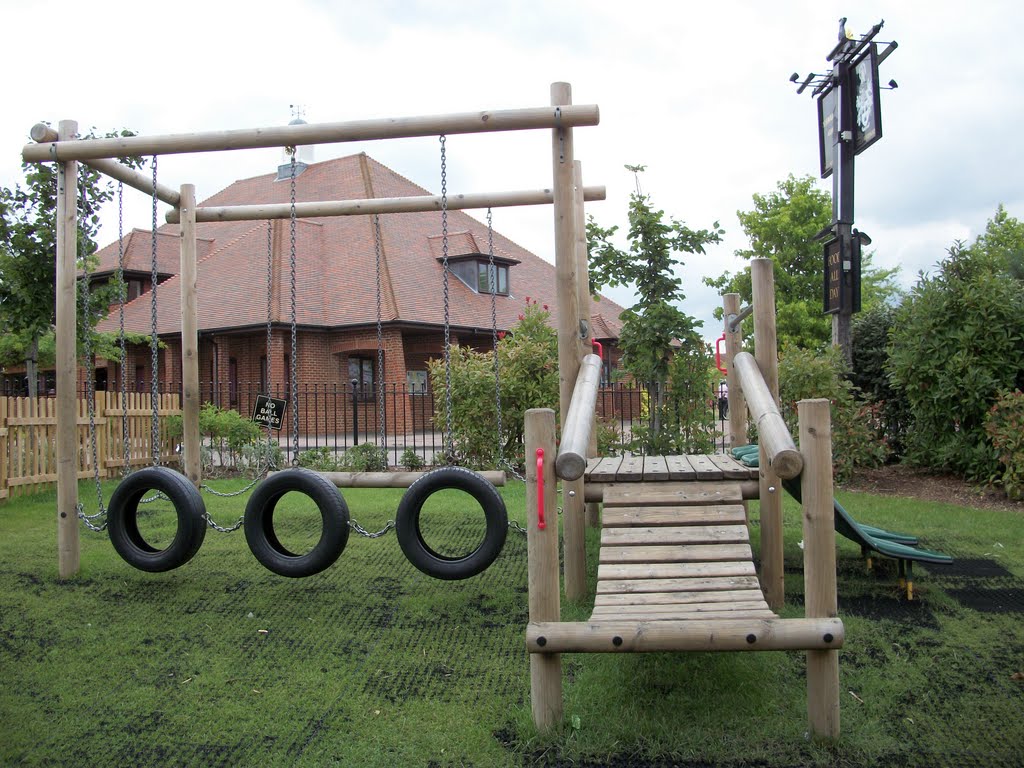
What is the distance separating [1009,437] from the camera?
28.2 ft

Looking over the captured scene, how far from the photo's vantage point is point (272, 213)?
7.00 metres

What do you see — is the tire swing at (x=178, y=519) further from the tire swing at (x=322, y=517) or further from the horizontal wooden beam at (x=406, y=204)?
the horizontal wooden beam at (x=406, y=204)

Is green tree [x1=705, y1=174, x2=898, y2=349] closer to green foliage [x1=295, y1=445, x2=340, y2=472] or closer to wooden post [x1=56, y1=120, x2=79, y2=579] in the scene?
green foliage [x1=295, y1=445, x2=340, y2=472]

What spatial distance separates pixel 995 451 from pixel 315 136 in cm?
793

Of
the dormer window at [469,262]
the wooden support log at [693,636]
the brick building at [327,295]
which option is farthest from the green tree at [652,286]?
the dormer window at [469,262]

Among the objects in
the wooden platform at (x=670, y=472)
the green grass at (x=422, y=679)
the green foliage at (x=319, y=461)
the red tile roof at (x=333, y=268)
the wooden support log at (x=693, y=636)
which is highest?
the red tile roof at (x=333, y=268)

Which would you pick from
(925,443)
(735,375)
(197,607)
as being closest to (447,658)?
(197,607)

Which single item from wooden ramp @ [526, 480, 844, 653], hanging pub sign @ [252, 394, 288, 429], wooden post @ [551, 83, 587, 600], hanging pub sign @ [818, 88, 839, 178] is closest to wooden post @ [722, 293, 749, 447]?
wooden post @ [551, 83, 587, 600]

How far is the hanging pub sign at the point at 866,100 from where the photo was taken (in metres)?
12.1

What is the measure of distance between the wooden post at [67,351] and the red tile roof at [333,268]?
50.1 feet

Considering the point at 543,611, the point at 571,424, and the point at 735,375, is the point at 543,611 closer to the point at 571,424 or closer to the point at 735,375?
the point at 571,424

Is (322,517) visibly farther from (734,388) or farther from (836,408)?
(836,408)

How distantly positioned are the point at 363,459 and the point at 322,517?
6.64 metres

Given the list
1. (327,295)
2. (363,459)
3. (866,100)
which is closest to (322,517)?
(363,459)
